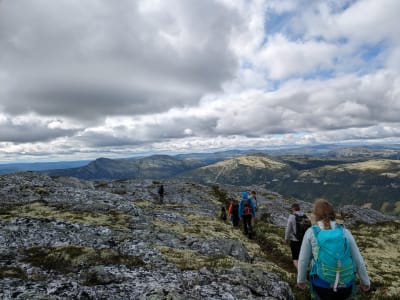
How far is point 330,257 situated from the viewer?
710cm

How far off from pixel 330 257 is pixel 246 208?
23253 millimetres

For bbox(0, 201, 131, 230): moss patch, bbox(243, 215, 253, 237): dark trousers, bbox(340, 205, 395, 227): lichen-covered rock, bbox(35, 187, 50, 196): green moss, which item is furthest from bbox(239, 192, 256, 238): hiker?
bbox(340, 205, 395, 227): lichen-covered rock

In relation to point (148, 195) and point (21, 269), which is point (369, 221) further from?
point (21, 269)

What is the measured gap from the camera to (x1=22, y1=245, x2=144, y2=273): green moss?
51.8 feet

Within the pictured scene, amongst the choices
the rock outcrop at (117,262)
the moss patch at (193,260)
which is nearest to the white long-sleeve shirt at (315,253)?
the rock outcrop at (117,262)

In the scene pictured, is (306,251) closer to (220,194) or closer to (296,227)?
(296,227)

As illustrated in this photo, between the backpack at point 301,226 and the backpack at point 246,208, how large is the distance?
1547cm

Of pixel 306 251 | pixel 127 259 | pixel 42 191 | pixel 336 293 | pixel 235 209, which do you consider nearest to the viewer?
pixel 336 293

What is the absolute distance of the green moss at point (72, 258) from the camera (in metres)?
15.8

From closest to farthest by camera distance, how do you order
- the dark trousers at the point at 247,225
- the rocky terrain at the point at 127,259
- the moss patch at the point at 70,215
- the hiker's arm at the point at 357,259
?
1. the hiker's arm at the point at 357,259
2. the rocky terrain at the point at 127,259
3. the moss patch at the point at 70,215
4. the dark trousers at the point at 247,225

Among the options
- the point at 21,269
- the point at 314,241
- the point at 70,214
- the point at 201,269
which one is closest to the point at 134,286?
the point at 201,269

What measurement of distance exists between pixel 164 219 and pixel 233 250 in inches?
570

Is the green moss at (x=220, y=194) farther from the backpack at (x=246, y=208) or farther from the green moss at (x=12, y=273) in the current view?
the green moss at (x=12, y=273)

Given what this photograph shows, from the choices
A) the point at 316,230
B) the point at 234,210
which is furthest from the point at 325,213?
the point at 234,210
